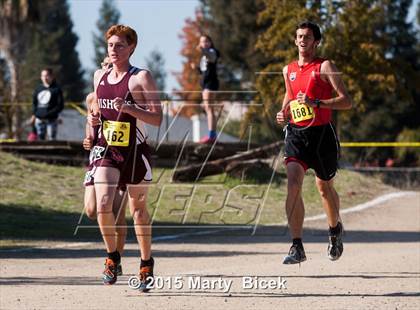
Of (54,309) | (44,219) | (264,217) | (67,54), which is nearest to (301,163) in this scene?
(54,309)

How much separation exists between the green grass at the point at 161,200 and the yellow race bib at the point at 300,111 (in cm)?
718

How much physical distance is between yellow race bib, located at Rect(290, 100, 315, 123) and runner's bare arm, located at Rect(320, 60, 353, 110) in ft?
0.65

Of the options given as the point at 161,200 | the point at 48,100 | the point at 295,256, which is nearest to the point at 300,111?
the point at 295,256

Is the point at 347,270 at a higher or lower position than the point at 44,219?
higher

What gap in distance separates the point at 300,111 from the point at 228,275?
216cm

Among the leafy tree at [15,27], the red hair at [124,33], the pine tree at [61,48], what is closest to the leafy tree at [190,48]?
the leafy tree at [15,27]

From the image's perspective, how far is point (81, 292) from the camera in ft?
32.6

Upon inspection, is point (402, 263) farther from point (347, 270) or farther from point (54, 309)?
point (54, 309)

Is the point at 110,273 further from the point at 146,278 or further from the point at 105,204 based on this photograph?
the point at 105,204

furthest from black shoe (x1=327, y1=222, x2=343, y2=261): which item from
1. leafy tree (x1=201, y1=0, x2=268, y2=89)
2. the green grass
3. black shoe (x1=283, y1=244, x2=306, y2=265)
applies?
leafy tree (x1=201, y1=0, x2=268, y2=89)

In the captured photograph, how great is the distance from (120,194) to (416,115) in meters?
47.3

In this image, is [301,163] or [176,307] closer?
[176,307]

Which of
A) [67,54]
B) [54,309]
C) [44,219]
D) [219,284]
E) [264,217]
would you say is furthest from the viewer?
[67,54]

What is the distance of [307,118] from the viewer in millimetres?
10570
